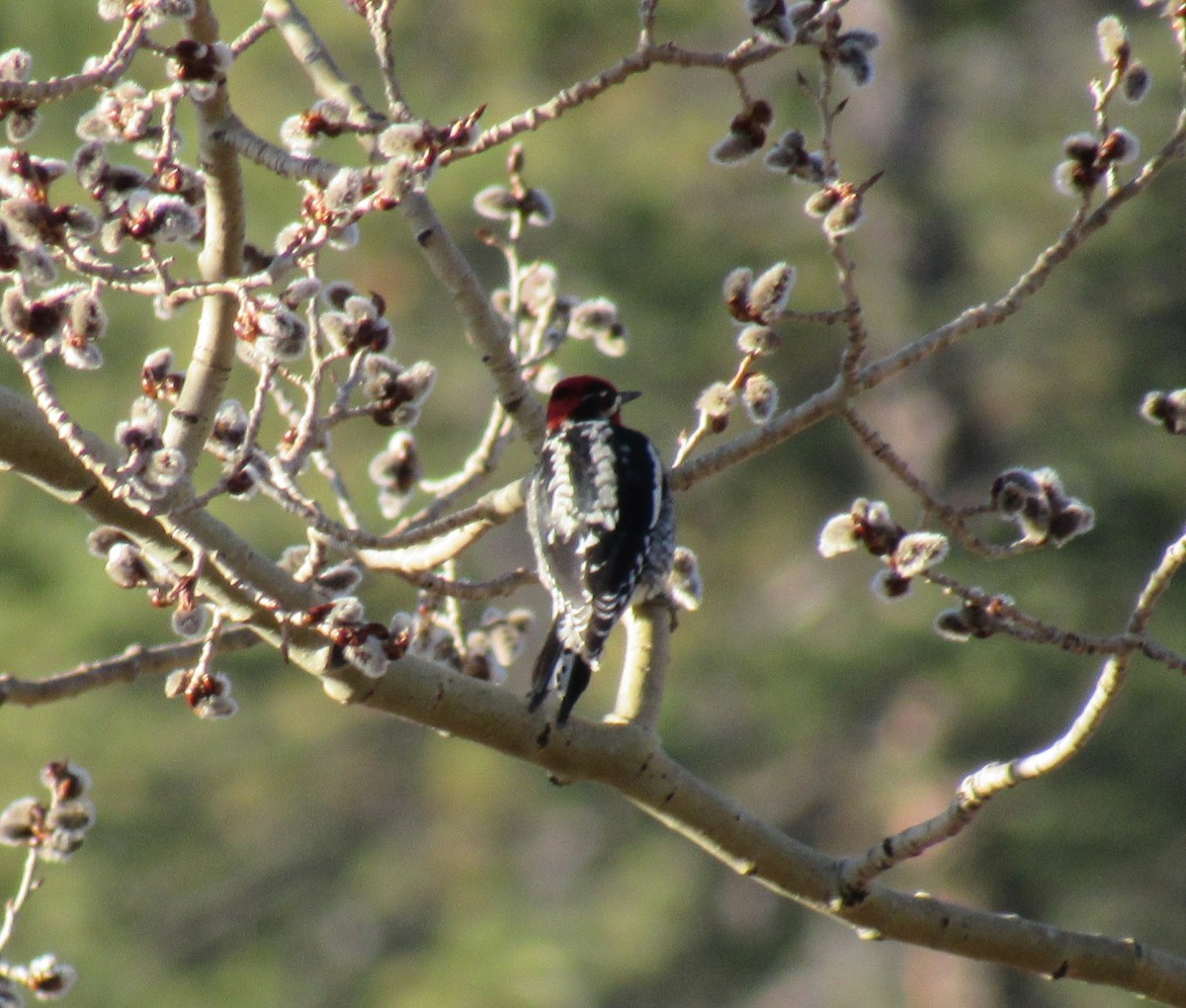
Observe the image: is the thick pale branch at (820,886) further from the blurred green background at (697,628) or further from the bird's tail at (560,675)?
the blurred green background at (697,628)

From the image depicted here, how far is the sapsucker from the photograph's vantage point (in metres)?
3.52

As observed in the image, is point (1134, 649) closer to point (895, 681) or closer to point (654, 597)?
point (654, 597)

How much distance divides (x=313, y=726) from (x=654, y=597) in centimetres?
1042

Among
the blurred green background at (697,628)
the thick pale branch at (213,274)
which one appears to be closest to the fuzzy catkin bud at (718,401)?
the thick pale branch at (213,274)

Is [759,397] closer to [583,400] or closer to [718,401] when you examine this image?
[718,401]

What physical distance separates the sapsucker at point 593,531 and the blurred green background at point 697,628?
277 inches

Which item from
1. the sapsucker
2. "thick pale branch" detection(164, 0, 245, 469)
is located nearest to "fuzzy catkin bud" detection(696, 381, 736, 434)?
the sapsucker

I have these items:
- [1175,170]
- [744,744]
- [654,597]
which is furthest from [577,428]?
[1175,170]

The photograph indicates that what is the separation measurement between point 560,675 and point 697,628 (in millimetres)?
11426

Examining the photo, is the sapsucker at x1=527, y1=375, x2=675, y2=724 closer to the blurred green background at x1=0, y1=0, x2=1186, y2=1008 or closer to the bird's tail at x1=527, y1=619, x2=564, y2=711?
the bird's tail at x1=527, y1=619, x2=564, y2=711

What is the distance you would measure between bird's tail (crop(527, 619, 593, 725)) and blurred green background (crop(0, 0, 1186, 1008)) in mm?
7842

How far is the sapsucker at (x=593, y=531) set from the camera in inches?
139

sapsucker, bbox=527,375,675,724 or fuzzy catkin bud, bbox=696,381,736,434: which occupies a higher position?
sapsucker, bbox=527,375,675,724

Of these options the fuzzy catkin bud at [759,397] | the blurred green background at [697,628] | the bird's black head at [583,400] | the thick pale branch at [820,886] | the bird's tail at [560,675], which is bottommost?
the thick pale branch at [820,886]
